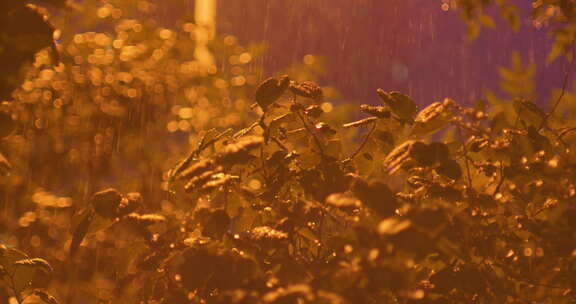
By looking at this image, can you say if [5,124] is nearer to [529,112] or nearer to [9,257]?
[9,257]

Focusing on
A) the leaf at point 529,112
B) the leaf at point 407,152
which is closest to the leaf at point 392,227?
the leaf at point 407,152

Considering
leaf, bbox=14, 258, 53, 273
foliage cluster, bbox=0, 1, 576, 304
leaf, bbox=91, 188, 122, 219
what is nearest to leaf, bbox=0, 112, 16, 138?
foliage cluster, bbox=0, 1, 576, 304

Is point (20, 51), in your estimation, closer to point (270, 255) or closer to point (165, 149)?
point (270, 255)

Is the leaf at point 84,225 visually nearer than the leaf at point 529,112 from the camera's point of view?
Yes

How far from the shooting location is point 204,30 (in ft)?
18.3

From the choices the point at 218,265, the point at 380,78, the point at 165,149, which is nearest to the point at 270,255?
the point at 218,265

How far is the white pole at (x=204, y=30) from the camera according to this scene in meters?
5.58

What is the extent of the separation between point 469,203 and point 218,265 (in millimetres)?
780

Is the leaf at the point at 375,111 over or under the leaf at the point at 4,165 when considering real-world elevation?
over

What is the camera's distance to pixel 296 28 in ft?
24.4

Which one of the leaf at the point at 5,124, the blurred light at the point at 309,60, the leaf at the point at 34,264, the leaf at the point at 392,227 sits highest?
the blurred light at the point at 309,60

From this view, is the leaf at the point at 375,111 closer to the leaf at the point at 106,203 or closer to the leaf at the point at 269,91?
the leaf at the point at 269,91

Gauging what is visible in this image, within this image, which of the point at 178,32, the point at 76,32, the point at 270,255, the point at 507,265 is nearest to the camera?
the point at 270,255

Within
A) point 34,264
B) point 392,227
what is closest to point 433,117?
point 392,227
